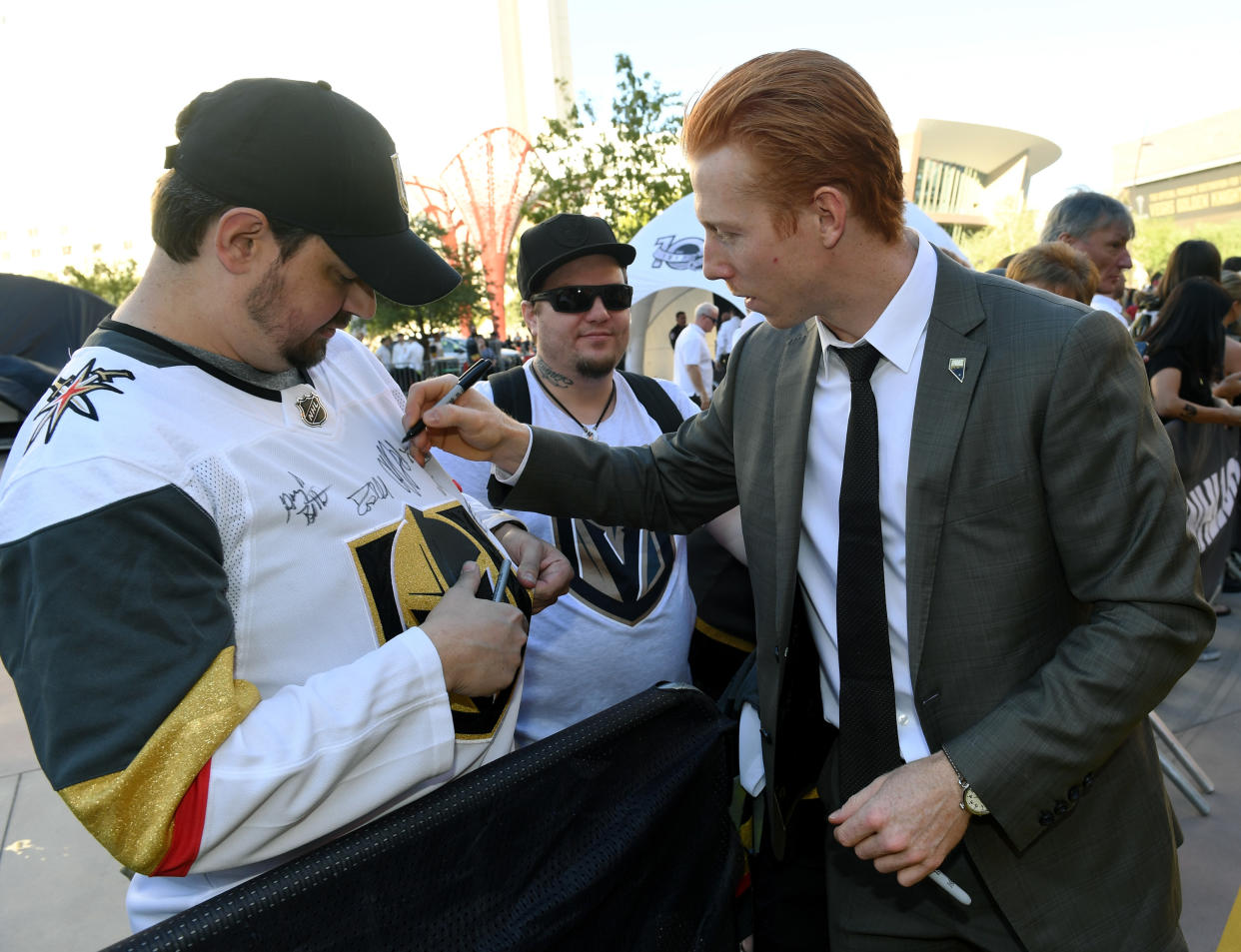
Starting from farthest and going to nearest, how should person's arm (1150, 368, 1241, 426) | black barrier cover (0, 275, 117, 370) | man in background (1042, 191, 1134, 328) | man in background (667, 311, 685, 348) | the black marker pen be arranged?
man in background (667, 311, 685, 348) → black barrier cover (0, 275, 117, 370) → person's arm (1150, 368, 1241, 426) → man in background (1042, 191, 1134, 328) → the black marker pen

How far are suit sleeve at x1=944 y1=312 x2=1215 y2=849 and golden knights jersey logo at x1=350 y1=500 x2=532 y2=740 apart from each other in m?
0.80

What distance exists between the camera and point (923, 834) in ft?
4.49

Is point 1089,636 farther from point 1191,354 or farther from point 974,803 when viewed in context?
point 1191,354

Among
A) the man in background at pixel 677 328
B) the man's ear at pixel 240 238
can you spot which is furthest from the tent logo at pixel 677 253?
the man's ear at pixel 240 238

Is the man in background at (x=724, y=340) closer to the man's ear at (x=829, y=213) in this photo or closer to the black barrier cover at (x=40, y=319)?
the black barrier cover at (x=40, y=319)

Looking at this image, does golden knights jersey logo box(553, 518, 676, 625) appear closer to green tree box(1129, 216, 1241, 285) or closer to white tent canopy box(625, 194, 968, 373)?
white tent canopy box(625, 194, 968, 373)

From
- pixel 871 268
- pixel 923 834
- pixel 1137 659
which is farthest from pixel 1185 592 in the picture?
pixel 871 268

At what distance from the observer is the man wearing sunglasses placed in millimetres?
2357

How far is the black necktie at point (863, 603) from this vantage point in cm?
159

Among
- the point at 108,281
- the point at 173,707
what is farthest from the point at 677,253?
the point at 108,281

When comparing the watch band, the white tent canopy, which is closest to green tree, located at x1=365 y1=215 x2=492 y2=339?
the white tent canopy

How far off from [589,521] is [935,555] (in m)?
1.17
